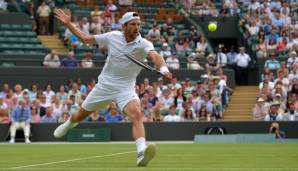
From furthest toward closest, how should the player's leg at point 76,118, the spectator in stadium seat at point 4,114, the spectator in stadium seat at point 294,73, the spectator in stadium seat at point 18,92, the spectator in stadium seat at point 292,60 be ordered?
the spectator in stadium seat at point 292,60
the spectator in stadium seat at point 294,73
the spectator in stadium seat at point 18,92
the spectator in stadium seat at point 4,114
the player's leg at point 76,118

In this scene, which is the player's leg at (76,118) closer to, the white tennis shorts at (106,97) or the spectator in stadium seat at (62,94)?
the white tennis shorts at (106,97)

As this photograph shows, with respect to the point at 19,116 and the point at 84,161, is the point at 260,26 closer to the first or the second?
the point at 19,116

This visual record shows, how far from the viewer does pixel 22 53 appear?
31.4 m

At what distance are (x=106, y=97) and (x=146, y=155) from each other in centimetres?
164

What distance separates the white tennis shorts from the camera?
1332 centimetres

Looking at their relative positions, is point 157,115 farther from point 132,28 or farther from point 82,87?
point 132,28

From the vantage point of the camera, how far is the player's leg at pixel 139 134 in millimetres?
12398

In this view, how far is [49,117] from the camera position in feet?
89.4

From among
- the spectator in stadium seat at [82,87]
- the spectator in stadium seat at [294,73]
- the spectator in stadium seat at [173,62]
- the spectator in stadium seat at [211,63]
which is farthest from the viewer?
the spectator in stadium seat at [211,63]

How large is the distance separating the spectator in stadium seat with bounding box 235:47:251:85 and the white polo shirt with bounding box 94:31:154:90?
1988 cm

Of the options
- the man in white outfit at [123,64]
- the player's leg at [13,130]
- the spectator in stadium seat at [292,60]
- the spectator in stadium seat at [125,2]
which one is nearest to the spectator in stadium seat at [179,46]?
the spectator in stadium seat at [125,2]

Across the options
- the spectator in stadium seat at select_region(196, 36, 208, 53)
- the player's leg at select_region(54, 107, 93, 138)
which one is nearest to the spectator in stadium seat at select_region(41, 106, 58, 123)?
the spectator in stadium seat at select_region(196, 36, 208, 53)

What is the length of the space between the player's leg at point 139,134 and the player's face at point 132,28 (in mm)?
999

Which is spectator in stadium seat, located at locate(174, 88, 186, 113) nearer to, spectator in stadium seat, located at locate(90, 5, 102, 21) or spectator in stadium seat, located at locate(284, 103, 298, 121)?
spectator in stadium seat, located at locate(284, 103, 298, 121)
